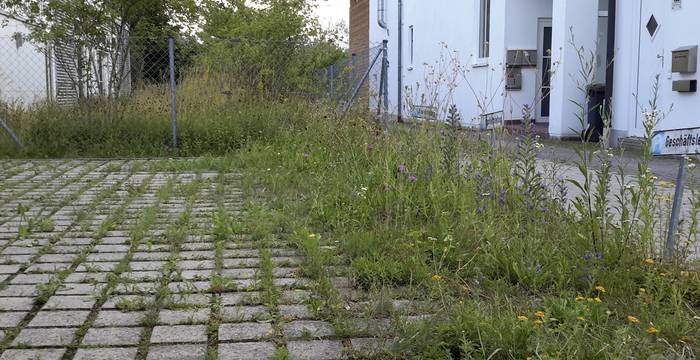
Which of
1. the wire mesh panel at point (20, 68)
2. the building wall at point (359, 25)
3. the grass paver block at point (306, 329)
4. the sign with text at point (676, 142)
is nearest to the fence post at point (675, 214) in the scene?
the sign with text at point (676, 142)

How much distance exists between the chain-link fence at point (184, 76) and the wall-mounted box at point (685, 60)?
4364 mm

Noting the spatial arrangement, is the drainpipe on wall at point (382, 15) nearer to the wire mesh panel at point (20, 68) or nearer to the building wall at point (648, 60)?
the wire mesh panel at point (20, 68)

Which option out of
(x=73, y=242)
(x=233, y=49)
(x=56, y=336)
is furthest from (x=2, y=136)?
(x=56, y=336)

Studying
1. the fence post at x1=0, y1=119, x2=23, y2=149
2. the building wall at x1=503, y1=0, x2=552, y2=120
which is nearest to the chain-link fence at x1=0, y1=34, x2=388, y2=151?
the fence post at x1=0, y1=119, x2=23, y2=149

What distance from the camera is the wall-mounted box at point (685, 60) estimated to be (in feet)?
34.4

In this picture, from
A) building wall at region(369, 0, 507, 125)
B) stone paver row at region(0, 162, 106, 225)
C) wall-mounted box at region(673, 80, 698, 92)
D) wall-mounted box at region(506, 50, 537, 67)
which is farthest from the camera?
building wall at region(369, 0, 507, 125)

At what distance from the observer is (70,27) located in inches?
491

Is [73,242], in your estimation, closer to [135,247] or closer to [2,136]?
[135,247]

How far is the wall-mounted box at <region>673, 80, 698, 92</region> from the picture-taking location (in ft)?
34.7

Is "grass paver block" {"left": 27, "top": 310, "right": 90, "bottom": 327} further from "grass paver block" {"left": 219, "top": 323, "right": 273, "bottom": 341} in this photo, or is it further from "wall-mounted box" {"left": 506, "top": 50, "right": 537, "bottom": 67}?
"wall-mounted box" {"left": 506, "top": 50, "right": 537, "bottom": 67}

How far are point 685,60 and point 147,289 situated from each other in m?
8.97

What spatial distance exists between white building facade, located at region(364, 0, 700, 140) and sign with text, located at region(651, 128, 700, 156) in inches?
124

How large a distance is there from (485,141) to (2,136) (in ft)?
27.9

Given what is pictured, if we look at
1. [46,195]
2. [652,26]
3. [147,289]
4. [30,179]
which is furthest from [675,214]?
[652,26]
